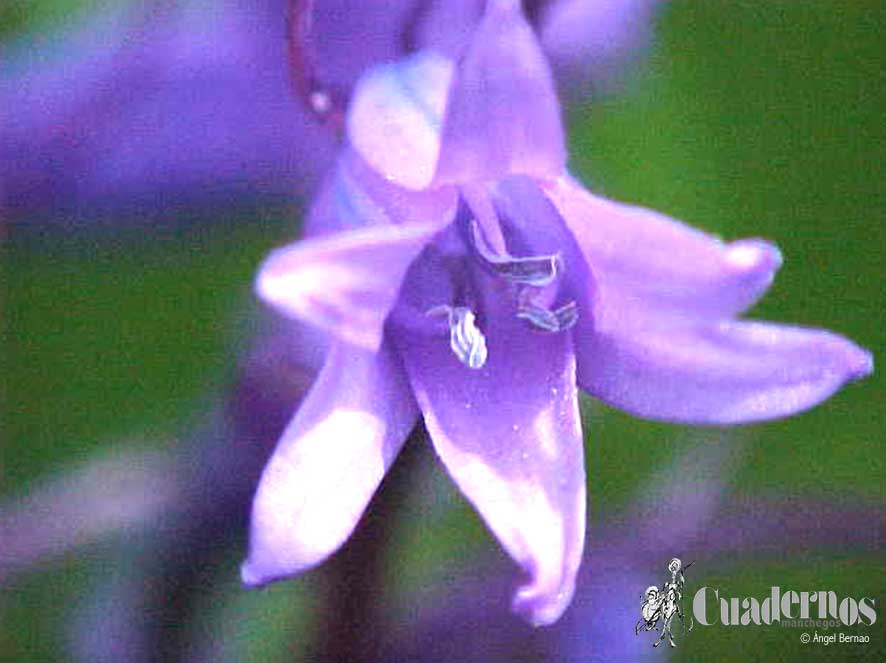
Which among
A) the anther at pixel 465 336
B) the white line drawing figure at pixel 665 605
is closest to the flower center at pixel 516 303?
the anther at pixel 465 336

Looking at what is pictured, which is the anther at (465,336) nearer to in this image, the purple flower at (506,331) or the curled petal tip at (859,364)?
the purple flower at (506,331)

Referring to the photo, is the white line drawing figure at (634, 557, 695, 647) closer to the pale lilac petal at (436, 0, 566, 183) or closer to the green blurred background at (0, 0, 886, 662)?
the green blurred background at (0, 0, 886, 662)

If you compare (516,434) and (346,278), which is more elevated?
(346,278)

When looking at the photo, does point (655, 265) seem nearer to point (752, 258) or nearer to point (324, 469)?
point (752, 258)

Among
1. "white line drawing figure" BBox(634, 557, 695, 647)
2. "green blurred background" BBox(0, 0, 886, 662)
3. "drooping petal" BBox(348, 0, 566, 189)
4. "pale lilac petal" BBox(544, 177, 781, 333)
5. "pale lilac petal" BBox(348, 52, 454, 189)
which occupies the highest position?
"drooping petal" BBox(348, 0, 566, 189)

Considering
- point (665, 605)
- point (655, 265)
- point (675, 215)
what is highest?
point (655, 265)

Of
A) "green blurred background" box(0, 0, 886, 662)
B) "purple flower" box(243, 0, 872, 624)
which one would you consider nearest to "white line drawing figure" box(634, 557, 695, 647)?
"green blurred background" box(0, 0, 886, 662)

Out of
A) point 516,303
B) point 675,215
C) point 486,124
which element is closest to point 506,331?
point 516,303
